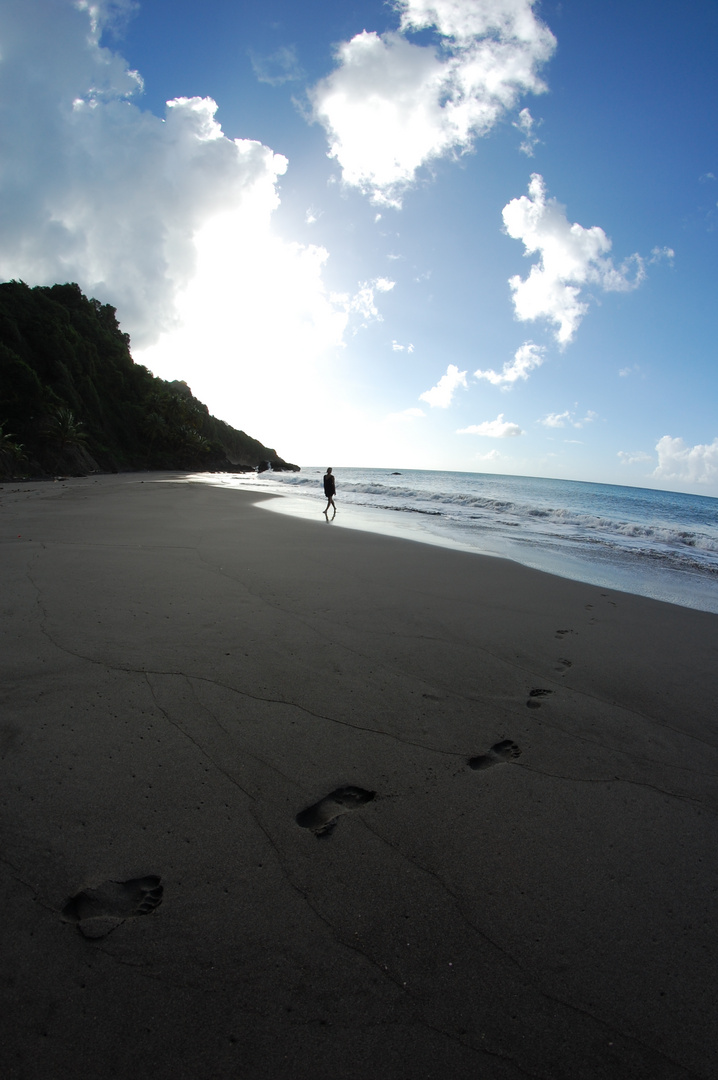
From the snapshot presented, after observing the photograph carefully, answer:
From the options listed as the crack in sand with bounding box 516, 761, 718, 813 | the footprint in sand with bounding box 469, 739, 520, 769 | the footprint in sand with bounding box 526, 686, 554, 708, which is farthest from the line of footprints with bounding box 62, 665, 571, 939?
the footprint in sand with bounding box 526, 686, 554, 708

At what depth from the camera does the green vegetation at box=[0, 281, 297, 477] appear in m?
32.2

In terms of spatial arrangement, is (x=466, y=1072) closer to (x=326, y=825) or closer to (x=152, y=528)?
(x=326, y=825)

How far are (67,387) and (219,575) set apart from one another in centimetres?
→ 4297

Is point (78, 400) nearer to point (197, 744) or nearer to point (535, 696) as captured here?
point (197, 744)

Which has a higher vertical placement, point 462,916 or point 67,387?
point 67,387

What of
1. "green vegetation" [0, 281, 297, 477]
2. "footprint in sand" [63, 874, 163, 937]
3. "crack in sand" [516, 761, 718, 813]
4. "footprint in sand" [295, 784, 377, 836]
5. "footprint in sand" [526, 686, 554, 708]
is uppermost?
"green vegetation" [0, 281, 297, 477]

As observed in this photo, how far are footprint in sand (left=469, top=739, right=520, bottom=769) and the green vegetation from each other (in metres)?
30.0

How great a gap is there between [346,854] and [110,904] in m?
0.94

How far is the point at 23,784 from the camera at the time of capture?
230 cm

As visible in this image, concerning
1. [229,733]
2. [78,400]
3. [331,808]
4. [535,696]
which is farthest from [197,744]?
[78,400]

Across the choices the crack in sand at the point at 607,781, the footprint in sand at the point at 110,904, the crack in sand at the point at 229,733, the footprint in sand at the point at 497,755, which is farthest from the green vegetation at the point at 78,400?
the crack in sand at the point at 607,781

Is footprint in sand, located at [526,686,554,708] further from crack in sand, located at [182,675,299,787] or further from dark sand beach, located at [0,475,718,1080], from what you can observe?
crack in sand, located at [182,675,299,787]

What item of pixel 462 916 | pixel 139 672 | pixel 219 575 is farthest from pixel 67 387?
pixel 462 916

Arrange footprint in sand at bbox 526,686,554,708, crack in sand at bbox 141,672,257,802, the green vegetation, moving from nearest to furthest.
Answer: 1. crack in sand at bbox 141,672,257,802
2. footprint in sand at bbox 526,686,554,708
3. the green vegetation
